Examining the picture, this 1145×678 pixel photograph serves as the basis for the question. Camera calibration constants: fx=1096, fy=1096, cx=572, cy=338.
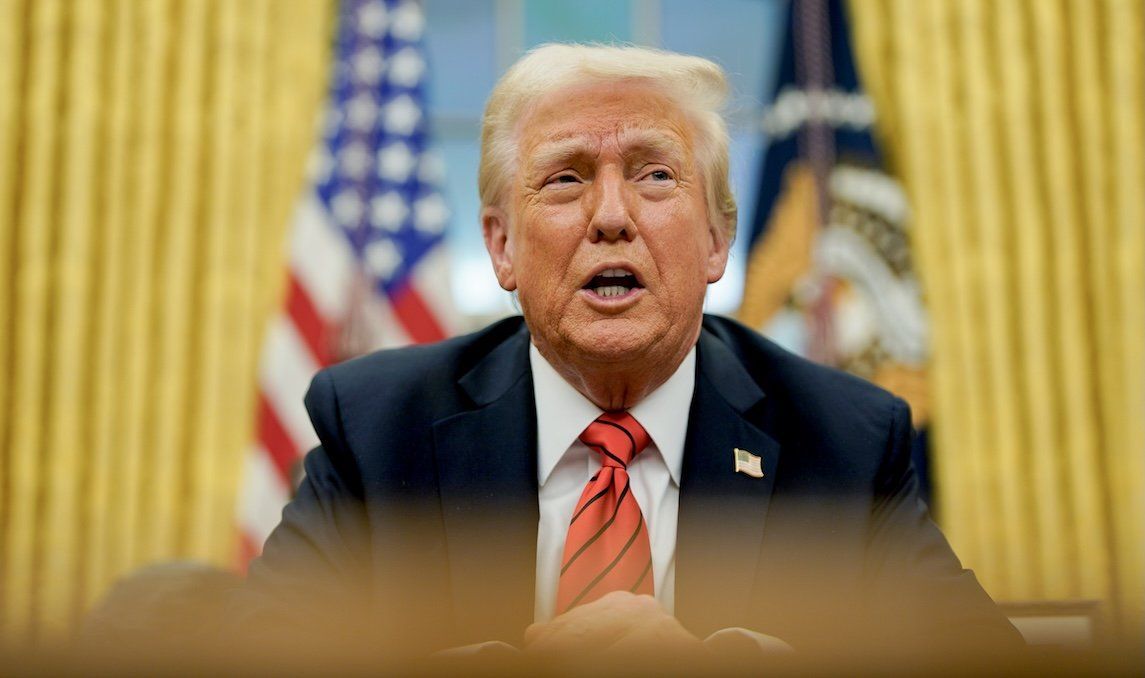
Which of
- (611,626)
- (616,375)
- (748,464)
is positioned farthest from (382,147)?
(611,626)

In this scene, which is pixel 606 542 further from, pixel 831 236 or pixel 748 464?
pixel 831 236

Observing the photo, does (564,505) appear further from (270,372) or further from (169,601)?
(270,372)

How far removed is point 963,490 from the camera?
3.39m

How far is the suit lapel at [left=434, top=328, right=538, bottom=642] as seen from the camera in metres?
1.46

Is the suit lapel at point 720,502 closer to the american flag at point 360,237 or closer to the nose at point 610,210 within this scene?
the nose at point 610,210

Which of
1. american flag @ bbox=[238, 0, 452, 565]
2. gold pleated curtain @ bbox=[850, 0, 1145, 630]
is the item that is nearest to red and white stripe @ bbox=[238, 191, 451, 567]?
american flag @ bbox=[238, 0, 452, 565]

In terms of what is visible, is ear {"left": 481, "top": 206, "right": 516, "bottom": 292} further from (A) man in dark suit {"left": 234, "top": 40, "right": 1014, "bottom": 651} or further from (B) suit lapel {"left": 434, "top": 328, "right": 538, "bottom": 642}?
(B) suit lapel {"left": 434, "top": 328, "right": 538, "bottom": 642}

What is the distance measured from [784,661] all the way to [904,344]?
3.13 meters

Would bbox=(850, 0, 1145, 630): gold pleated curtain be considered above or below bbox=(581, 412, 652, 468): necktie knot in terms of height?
above

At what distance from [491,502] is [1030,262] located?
8.23 feet

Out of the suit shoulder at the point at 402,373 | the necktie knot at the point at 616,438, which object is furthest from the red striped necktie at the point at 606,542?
the suit shoulder at the point at 402,373

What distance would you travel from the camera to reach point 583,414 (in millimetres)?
1607

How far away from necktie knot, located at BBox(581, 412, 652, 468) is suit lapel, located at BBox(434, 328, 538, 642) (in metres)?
0.09

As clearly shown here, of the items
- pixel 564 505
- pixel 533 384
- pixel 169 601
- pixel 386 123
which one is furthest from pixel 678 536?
pixel 386 123
